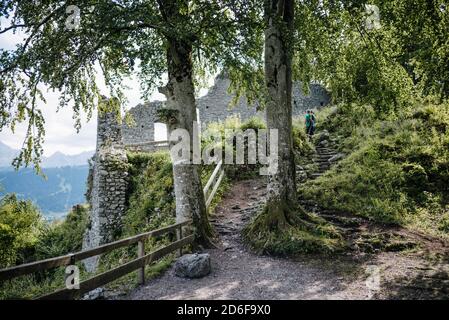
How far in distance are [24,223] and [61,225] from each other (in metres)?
3.97

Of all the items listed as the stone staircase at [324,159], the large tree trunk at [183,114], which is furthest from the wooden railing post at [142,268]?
the stone staircase at [324,159]

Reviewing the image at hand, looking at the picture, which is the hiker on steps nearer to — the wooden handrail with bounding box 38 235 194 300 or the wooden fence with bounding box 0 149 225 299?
the wooden fence with bounding box 0 149 225 299

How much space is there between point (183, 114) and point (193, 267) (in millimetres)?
3677

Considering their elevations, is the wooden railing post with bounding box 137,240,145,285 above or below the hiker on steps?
below

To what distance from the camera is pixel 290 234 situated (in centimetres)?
836

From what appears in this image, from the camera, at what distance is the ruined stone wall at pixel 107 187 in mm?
15562

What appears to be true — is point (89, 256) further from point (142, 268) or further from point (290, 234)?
point (290, 234)

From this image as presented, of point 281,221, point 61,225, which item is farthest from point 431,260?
point 61,225

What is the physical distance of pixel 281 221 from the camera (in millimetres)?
8664

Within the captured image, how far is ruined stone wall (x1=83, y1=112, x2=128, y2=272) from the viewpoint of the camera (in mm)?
15562

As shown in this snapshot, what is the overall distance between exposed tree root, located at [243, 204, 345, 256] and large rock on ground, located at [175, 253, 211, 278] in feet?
5.54

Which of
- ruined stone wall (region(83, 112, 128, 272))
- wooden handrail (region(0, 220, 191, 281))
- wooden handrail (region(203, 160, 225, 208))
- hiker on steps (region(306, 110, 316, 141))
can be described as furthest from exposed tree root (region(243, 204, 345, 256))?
hiker on steps (region(306, 110, 316, 141))

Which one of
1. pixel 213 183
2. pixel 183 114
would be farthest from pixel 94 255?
pixel 213 183

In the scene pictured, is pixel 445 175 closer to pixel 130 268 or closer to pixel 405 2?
pixel 405 2
